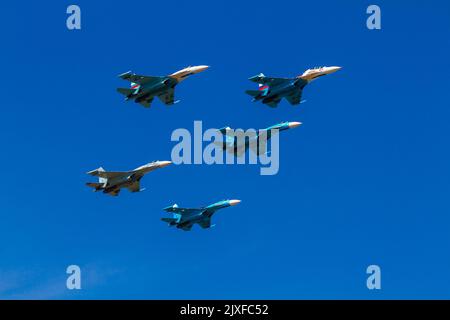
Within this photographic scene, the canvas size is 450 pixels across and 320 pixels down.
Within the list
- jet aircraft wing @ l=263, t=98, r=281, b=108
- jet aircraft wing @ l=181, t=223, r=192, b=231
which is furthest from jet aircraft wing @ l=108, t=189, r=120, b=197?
jet aircraft wing @ l=263, t=98, r=281, b=108

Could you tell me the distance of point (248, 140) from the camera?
149m

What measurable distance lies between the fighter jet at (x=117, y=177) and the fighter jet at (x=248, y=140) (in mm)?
8663

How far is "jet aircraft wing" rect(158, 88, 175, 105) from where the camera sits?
154 m

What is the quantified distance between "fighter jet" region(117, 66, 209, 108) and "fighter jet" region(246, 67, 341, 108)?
8.12 m

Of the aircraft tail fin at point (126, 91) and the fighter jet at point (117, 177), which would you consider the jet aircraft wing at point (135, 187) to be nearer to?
the fighter jet at point (117, 177)

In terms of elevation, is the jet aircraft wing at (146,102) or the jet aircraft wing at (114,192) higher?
the jet aircraft wing at (146,102)

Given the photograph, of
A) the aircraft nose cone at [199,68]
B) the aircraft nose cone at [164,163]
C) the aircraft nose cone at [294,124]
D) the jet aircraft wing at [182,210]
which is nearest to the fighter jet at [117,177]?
the aircraft nose cone at [164,163]

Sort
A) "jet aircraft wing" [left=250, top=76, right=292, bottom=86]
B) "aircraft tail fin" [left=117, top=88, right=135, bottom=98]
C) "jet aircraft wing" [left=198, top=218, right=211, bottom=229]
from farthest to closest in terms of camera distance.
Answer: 1. "aircraft tail fin" [left=117, top=88, right=135, bottom=98]
2. "jet aircraft wing" [left=198, top=218, right=211, bottom=229]
3. "jet aircraft wing" [left=250, top=76, right=292, bottom=86]

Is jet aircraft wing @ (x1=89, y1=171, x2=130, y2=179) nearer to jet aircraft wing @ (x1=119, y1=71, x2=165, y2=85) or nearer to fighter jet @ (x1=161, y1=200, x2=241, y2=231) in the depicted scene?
fighter jet @ (x1=161, y1=200, x2=241, y2=231)

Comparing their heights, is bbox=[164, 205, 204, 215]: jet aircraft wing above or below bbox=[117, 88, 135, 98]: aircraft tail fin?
below

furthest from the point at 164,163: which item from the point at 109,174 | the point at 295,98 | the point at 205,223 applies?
the point at 295,98

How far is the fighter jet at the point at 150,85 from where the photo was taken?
15010 centimetres
